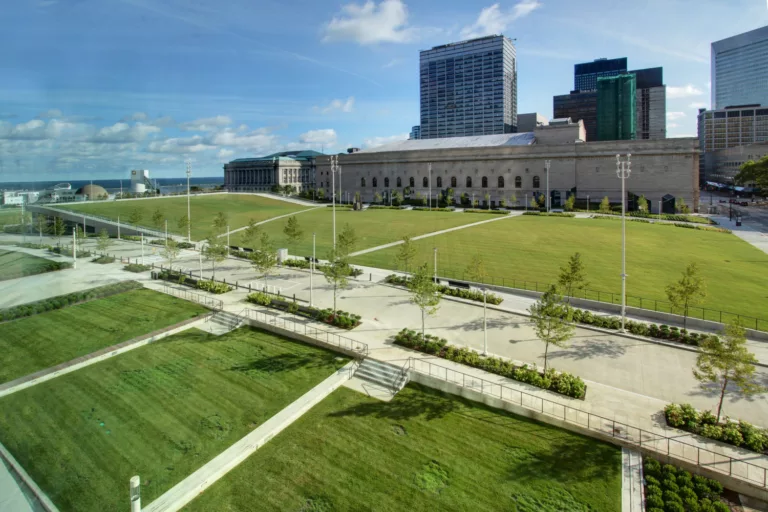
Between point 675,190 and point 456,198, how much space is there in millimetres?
34910

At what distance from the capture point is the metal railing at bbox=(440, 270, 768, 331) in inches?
878

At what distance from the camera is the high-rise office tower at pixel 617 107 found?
117m

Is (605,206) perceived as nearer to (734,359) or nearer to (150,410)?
(734,359)

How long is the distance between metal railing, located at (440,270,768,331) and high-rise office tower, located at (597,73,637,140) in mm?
107370

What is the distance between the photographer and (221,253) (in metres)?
34.1

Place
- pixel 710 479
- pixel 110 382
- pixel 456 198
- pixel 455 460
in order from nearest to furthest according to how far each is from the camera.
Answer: pixel 710 479
pixel 455 460
pixel 110 382
pixel 456 198

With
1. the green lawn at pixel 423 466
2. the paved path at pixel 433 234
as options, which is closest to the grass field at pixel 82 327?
the green lawn at pixel 423 466

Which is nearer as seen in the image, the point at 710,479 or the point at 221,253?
the point at 710,479

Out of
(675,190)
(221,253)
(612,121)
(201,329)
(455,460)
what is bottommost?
(455,460)

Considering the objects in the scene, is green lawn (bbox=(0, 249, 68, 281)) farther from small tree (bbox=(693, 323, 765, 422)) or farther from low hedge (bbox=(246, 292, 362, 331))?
small tree (bbox=(693, 323, 765, 422))

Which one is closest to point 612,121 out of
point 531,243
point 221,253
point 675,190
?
point 675,190

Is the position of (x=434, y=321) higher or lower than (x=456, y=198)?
lower

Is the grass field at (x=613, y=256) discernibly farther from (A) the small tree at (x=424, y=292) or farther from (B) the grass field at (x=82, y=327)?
(B) the grass field at (x=82, y=327)

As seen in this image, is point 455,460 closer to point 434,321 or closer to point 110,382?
point 434,321
